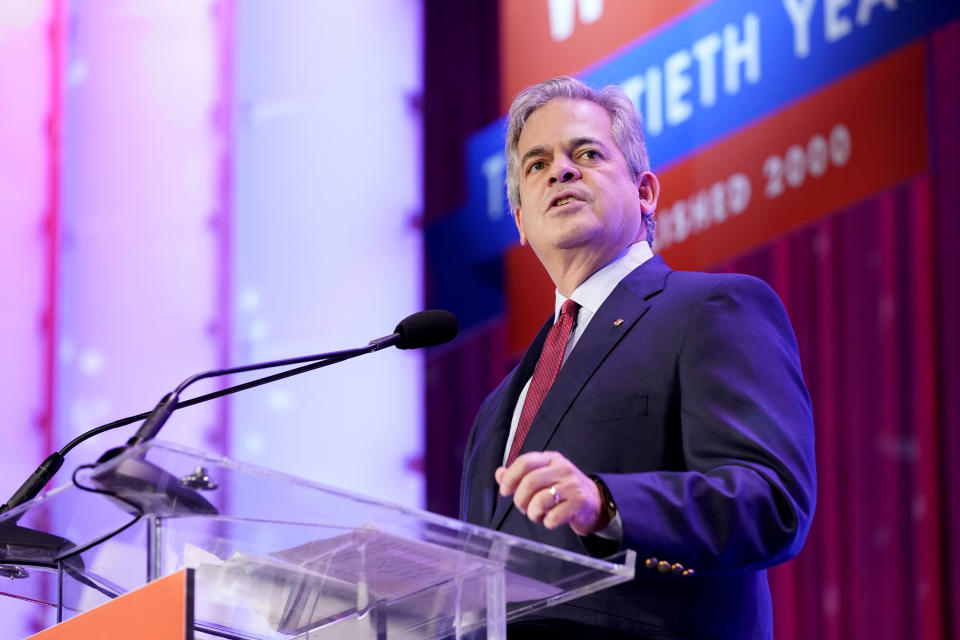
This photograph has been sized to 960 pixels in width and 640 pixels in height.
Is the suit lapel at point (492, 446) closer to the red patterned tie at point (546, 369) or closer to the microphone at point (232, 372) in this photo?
the red patterned tie at point (546, 369)

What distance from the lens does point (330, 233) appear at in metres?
4.53

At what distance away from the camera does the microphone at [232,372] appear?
1.31m

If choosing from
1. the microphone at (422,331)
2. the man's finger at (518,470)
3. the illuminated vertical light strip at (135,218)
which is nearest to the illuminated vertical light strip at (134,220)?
the illuminated vertical light strip at (135,218)

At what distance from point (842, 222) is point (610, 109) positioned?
184 centimetres

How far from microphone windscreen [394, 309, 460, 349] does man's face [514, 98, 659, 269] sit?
359 mm

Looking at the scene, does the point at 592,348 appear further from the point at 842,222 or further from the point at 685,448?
the point at 842,222

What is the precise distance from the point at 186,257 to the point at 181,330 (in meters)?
0.25

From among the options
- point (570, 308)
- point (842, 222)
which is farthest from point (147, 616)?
point (842, 222)

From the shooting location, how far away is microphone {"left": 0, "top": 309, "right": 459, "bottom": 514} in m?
1.31

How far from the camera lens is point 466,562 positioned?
1220 millimetres

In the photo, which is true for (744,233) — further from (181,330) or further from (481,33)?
(181,330)

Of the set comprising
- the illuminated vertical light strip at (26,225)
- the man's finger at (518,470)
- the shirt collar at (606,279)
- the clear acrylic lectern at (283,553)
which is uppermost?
the illuminated vertical light strip at (26,225)

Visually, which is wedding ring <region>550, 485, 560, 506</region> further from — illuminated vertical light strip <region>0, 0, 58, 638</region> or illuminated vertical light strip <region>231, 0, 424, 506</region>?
illuminated vertical light strip <region>231, 0, 424, 506</region>

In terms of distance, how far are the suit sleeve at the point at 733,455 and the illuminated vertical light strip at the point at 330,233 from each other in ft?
9.09
